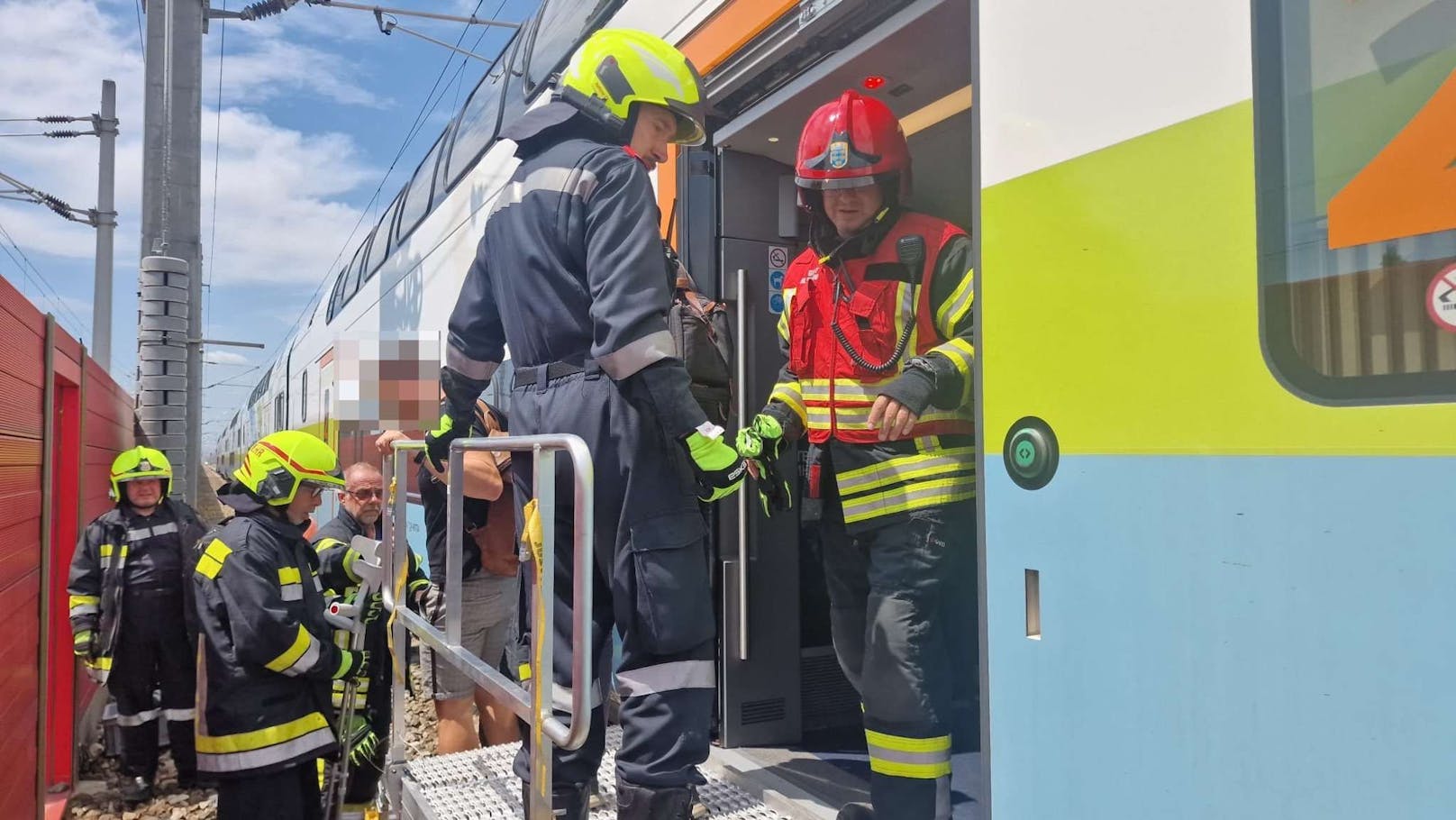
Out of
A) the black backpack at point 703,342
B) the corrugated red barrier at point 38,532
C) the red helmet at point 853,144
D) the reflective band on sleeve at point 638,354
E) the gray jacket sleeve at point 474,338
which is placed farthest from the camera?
the corrugated red barrier at point 38,532

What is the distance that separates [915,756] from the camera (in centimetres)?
218

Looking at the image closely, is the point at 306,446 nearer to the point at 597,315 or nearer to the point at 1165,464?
the point at 597,315

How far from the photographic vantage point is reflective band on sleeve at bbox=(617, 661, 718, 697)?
195 cm

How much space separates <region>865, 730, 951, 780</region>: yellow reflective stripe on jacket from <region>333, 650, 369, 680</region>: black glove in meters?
1.76

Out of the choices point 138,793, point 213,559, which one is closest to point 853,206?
point 213,559

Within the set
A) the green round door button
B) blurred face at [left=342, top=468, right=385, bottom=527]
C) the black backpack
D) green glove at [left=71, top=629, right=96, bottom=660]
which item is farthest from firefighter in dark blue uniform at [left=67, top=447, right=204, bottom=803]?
the green round door button

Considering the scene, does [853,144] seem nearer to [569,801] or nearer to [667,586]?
[667,586]

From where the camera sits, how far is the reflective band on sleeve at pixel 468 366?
2.55m

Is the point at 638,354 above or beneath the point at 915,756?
above

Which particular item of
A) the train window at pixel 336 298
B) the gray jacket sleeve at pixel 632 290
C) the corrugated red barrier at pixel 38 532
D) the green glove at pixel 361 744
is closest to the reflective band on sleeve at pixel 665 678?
the gray jacket sleeve at pixel 632 290

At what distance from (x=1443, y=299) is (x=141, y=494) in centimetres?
514

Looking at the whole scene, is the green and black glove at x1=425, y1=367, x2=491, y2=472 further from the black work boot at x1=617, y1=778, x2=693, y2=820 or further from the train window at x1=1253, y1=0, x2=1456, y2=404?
the train window at x1=1253, y1=0, x2=1456, y2=404

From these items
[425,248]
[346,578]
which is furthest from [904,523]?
[425,248]

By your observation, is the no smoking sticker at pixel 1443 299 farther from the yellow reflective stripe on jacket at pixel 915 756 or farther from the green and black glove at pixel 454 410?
the green and black glove at pixel 454 410
